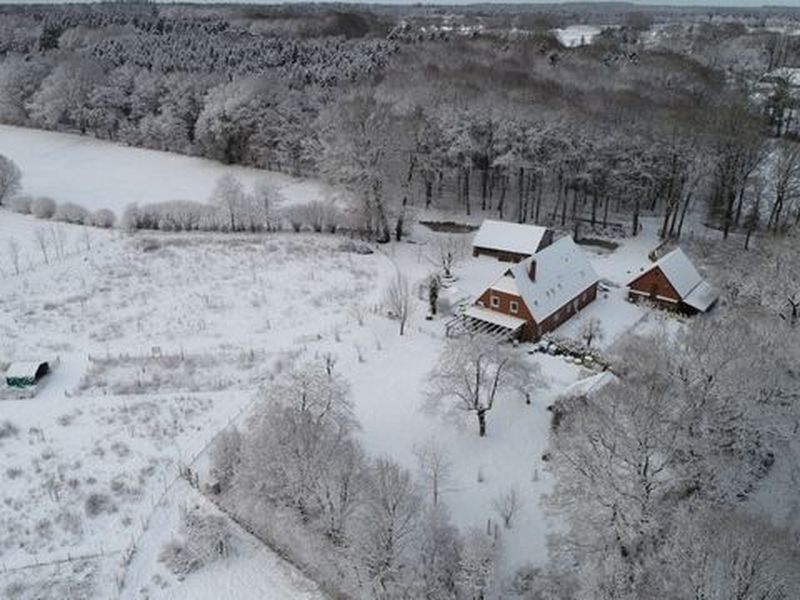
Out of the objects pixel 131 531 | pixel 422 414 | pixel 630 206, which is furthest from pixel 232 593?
pixel 630 206

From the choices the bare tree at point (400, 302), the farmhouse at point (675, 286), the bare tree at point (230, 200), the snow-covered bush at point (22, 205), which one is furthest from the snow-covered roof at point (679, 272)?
the snow-covered bush at point (22, 205)

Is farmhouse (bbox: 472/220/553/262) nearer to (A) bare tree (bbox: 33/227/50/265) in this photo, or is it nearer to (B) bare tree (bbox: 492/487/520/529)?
(B) bare tree (bbox: 492/487/520/529)

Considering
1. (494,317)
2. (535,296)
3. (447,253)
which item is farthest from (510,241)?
(494,317)

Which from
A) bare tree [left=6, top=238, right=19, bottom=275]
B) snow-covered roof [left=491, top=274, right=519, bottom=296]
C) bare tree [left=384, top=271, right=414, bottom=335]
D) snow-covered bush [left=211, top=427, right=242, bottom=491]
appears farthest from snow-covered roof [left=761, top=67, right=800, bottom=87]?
bare tree [left=6, top=238, right=19, bottom=275]

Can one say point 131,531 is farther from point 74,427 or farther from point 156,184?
point 156,184

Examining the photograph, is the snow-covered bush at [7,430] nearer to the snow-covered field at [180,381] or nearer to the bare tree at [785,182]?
the snow-covered field at [180,381]

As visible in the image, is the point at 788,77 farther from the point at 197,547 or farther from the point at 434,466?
the point at 197,547
